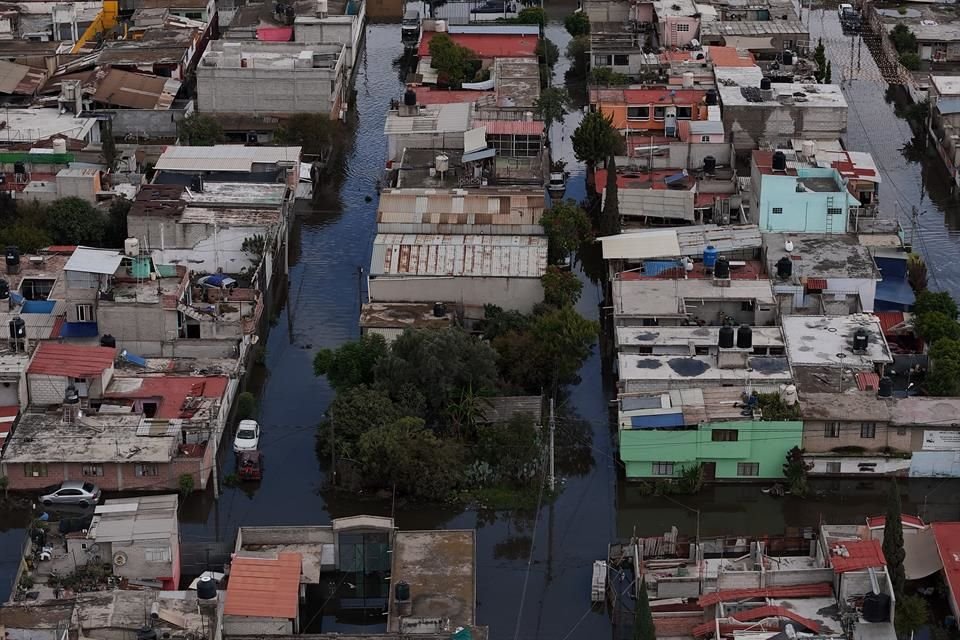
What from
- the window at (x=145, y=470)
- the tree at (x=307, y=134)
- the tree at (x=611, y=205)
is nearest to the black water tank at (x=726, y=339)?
the tree at (x=611, y=205)

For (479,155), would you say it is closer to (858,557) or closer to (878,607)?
(858,557)

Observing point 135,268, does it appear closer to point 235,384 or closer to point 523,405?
point 235,384

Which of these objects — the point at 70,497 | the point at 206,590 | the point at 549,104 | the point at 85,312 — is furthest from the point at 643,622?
the point at 549,104

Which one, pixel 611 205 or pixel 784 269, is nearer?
pixel 784 269

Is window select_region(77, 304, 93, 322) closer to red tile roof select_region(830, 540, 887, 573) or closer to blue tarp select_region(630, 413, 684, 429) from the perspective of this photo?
blue tarp select_region(630, 413, 684, 429)

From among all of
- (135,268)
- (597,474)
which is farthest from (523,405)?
(135,268)

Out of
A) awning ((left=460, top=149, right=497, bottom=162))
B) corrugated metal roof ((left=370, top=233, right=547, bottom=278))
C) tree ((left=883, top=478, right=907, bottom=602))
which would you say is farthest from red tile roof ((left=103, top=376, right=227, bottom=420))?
tree ((left=883, top=478, right=907, bottom=602))
